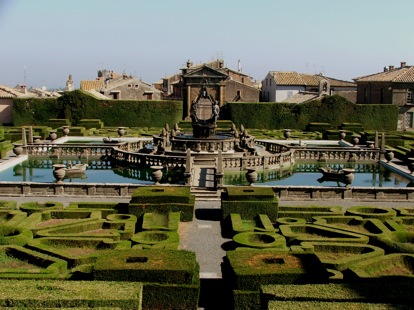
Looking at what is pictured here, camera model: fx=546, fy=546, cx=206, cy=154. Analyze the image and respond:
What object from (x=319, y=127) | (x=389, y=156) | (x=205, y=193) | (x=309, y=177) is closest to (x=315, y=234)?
(x=205, y=193)

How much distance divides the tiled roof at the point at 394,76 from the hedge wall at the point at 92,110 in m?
25.0

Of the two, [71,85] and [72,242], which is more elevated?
[71,85]

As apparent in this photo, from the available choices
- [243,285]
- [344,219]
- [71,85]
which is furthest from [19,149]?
[71,85]

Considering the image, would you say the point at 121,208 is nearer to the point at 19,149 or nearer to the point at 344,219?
the point at 344,219

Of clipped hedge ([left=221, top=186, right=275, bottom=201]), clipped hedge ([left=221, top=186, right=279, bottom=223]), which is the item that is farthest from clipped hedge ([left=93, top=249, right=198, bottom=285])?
clipped hedge ([left=221, top=186, right=275, bottom=201])

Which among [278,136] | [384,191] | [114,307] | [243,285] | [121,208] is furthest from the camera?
[278,136]

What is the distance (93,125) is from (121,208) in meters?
35.7

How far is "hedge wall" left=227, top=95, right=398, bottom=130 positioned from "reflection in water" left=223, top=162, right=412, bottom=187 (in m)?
22.5

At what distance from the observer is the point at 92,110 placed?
2248 inches

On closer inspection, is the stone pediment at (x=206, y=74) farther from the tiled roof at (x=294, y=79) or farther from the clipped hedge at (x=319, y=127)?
the clipped hedge at (x=319, y=127)

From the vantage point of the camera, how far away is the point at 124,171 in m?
31.9

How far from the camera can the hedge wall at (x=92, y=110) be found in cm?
5688

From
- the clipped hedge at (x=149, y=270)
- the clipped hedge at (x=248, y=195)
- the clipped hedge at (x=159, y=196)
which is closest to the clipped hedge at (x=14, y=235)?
the clipped hedge at (x=159, y=196)

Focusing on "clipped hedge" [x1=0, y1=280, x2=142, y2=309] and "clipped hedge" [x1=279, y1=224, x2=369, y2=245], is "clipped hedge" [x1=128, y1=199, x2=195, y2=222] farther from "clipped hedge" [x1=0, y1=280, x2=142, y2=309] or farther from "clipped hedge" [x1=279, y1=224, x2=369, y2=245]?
"clipped hedge" [x1=0, y1=280, x2=142, y2=309]
